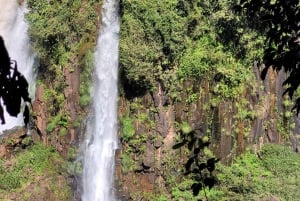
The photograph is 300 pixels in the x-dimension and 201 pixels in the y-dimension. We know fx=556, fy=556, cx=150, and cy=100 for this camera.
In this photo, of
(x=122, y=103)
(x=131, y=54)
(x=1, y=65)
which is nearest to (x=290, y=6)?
(x=1, y=65)

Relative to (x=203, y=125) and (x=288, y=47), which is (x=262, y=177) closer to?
(x=203, y=125)

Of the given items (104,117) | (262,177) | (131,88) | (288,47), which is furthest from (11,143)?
(288,47)

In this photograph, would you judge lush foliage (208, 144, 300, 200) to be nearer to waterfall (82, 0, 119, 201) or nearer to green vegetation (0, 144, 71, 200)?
waterfall (82, 0, 119, 201)

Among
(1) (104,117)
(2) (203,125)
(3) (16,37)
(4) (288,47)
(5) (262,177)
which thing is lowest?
(5) (262,177)

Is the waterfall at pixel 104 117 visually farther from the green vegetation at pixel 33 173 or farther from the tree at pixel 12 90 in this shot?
the tree at pixel 12 90

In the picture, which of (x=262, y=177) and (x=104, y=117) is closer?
(x=262, y=177)

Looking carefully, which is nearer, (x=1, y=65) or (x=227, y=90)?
(x=1, y=65)

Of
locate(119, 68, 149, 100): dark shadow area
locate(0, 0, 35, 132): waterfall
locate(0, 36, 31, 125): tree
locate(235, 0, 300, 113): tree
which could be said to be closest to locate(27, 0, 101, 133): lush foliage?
locate(119, 68, 149, 100): dark shadow area

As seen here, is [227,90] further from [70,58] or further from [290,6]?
[290,6]

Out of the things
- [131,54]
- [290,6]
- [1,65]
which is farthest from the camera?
[131,54]
